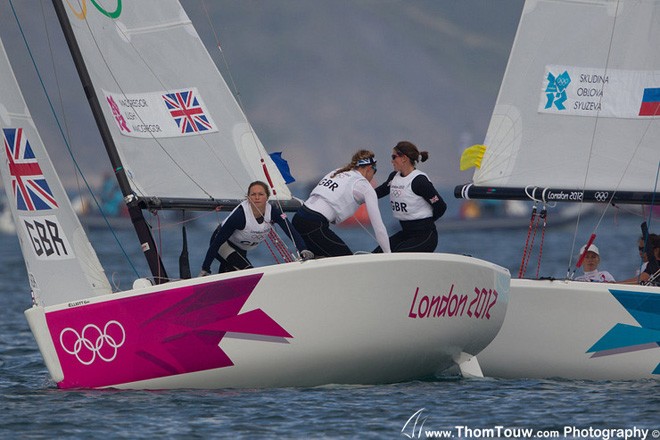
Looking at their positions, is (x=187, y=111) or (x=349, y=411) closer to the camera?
(x=349, y=411)

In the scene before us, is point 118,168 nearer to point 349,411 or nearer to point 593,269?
point 349,411

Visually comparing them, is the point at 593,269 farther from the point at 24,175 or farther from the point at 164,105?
the point at 24,175

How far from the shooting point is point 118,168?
10.5 m

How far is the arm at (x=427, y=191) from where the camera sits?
10.1 metres

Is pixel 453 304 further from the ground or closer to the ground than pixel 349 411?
further from the ground

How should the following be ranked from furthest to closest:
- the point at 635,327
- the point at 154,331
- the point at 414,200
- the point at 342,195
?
the point at 635,327, the point at 414,200, the point at 342,195, the point at 154,331

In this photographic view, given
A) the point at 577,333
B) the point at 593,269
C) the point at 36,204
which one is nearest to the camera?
the point at 36,204

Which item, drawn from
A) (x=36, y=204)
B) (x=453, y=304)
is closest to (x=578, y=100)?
(x=453, y=304)

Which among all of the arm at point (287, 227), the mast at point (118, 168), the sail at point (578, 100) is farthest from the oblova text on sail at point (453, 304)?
the mast at point (118, 168)

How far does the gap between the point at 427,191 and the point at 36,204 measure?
2921mm

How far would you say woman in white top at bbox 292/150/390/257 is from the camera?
9930 mm

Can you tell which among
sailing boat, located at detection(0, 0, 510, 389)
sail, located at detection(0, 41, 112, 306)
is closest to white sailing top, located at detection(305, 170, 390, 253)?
sailing boat, located at detection(0, 0, 510, 389)

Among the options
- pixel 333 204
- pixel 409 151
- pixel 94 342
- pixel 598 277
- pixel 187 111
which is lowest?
pixel 94 342

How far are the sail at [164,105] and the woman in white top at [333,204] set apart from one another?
2.35 ft
